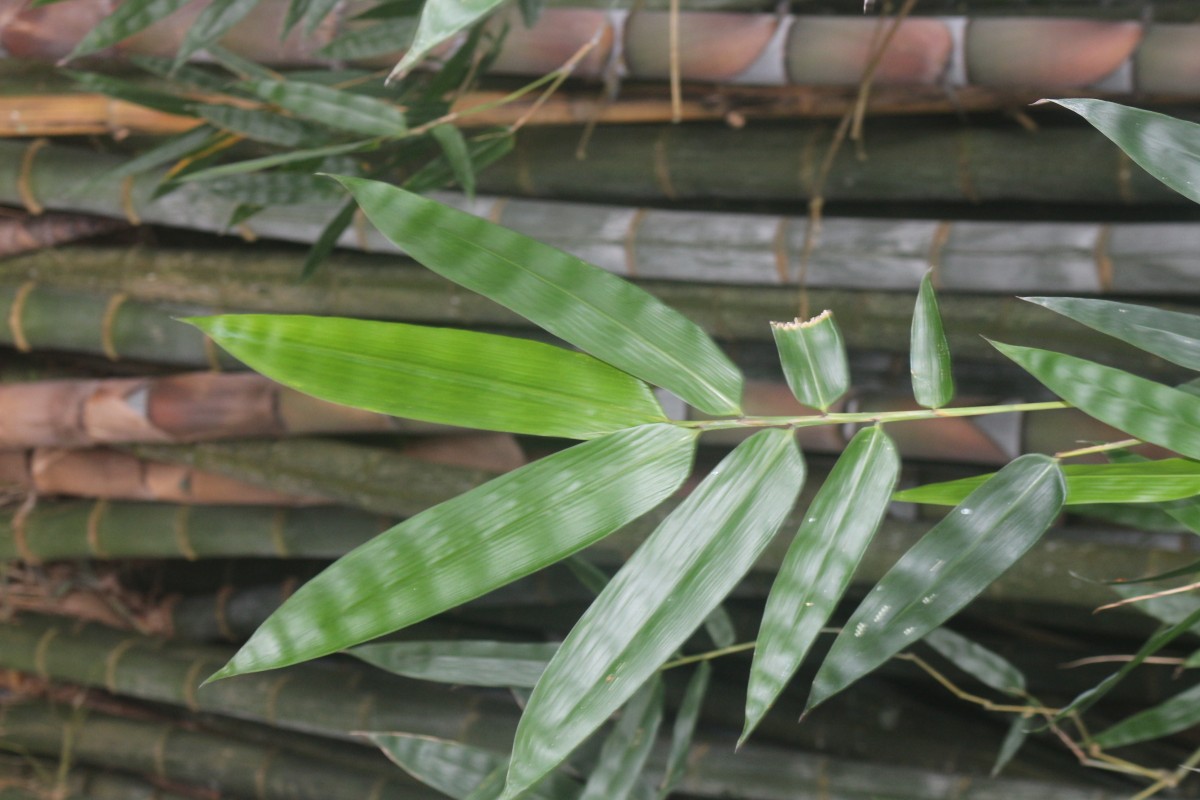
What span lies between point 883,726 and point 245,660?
4.68 ft

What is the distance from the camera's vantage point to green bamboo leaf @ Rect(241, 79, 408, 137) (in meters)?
1.06

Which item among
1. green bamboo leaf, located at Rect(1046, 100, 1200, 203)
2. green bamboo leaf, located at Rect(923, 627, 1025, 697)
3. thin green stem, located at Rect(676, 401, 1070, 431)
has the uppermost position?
green bamboo leaf, located at Rect(1046, 100, 1200, 203)

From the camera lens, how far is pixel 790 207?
1658 millimetres

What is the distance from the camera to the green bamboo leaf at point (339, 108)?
1.06 meters

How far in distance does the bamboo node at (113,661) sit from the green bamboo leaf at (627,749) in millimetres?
1286

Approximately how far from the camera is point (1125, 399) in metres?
0.60

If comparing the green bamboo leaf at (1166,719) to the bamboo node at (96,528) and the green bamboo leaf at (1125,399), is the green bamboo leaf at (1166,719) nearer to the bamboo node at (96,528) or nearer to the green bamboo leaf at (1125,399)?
the green bamboo leaf at (1125,399)

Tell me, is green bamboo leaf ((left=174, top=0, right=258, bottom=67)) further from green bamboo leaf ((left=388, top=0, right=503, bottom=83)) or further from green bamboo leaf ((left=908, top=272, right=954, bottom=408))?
green bamboo leaf ((left=908, top=272, right=954, bottom=408))

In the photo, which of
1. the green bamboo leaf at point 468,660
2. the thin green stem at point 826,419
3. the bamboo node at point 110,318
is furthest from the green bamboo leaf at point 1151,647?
the bamboo node at point 110,318

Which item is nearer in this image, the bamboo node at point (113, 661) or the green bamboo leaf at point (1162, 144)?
the green bamboo leaf at point (1162, 144)

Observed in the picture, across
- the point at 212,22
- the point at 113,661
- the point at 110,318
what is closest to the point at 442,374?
the point at 212,22

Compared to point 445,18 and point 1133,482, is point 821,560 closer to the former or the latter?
point 1133,482

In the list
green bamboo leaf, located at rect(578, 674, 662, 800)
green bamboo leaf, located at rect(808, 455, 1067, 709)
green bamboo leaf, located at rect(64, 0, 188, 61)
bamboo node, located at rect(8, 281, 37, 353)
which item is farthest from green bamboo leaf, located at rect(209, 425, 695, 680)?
bamboo node, located at rect(8, 281, 37, 353)

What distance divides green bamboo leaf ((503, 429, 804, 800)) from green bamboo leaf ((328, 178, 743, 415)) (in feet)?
0.19
